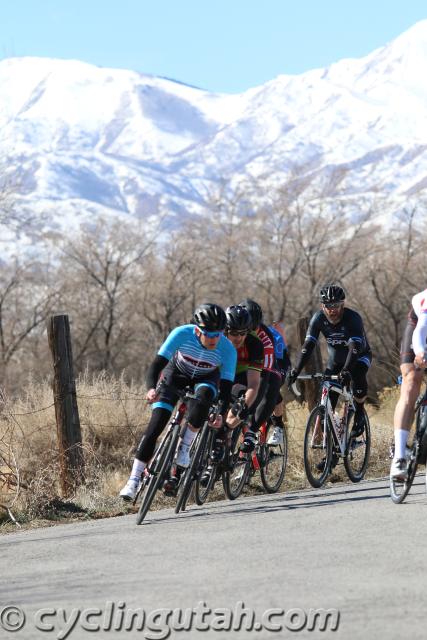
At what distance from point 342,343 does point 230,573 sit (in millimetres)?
6280

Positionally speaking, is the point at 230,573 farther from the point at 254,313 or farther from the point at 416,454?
the point at 254,313

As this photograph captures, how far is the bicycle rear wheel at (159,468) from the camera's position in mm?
9812

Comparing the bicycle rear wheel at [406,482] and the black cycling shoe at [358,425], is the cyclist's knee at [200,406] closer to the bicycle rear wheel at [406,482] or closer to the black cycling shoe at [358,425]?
the bicycle rear wheel at [406,482]

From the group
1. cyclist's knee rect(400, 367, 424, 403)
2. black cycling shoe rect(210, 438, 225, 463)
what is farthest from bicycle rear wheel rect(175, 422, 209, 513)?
cyclist's knee rect(400, 367, 424, 403)

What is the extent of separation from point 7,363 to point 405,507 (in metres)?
39.6

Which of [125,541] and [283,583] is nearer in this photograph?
[283,583]

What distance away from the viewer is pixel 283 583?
21.9 feet

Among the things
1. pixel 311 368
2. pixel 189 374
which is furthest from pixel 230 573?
pixel 311 368

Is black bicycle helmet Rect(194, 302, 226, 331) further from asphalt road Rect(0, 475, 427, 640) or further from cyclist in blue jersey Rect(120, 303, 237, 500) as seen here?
asphalt road Rect(0, 475, 427, 640)

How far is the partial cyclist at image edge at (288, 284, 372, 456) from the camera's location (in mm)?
12727

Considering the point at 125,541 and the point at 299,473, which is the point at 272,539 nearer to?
the point at 125,541

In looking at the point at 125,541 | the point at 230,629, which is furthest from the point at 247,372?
the point at 230,629

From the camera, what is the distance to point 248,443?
11.8m
